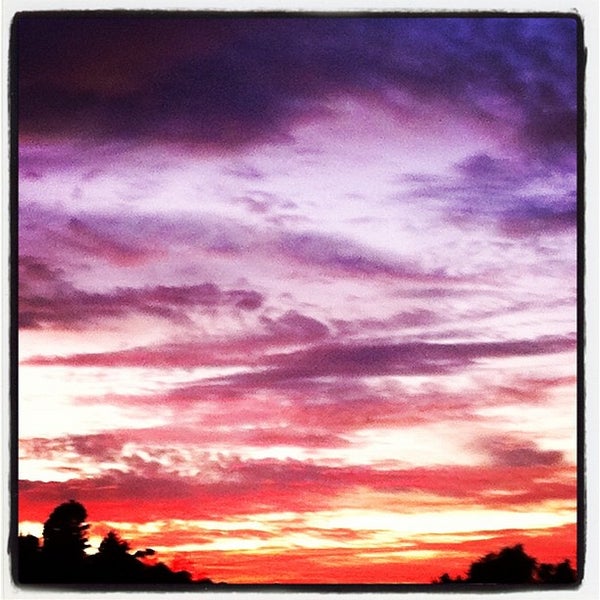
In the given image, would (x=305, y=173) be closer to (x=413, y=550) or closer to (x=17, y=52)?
(x=17, y=52)

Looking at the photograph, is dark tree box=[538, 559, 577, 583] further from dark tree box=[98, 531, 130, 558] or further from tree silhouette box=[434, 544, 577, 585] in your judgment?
dark tree box=[98, 531, 130, 558]

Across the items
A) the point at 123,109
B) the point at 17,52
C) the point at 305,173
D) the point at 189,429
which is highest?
the point at 17,52

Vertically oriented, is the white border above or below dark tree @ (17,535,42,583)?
above

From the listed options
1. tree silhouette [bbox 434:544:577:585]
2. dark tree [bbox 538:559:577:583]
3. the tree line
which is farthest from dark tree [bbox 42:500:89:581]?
dark tree [bbox 538:559:577:583]

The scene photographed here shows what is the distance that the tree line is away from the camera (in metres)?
2.03

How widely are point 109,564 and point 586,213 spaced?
1.38 meters

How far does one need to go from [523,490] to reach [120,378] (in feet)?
3.16

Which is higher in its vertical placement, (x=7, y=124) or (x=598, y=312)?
(x=7, y=124)

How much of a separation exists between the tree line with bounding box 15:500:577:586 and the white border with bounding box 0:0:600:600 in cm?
3

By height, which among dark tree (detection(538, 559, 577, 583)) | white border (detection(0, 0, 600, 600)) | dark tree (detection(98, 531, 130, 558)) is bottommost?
dark tree (detection(538, 559, 577, 583))

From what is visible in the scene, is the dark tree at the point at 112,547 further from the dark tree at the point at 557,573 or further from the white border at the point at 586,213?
the dark tree at the point at 557,573

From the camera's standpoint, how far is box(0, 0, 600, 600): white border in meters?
2.04

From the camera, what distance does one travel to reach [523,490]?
80.0 inches
